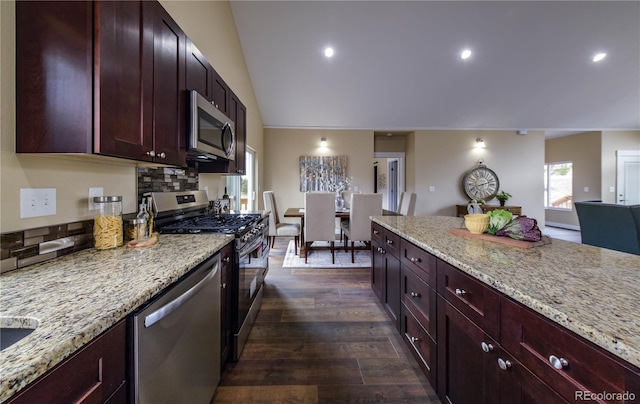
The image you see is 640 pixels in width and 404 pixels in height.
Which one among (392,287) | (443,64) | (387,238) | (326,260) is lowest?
(326,260)

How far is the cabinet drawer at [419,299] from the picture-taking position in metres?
1.31

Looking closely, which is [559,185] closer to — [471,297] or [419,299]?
[419,299]

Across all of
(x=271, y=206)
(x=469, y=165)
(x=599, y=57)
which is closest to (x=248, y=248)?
(x=271, y=206)

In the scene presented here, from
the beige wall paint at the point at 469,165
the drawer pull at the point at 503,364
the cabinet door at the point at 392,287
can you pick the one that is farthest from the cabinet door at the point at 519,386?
the beige wall paint at the point at 469,165

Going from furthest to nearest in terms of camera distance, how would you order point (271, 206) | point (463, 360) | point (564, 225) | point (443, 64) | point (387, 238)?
point (564, 225), point (271, 206), point (443, 64), point (387, 238), point (463, 360)

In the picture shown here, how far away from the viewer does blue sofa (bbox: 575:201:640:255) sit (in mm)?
2480

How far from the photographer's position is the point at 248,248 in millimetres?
1780

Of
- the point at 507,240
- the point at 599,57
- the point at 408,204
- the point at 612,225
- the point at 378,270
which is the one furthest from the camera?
the point at 408,204

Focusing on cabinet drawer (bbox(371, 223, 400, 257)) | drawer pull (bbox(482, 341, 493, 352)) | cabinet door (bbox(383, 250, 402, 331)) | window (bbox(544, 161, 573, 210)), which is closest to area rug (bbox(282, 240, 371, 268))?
cabinet drawer (bbox(371, 223, 400, 257))

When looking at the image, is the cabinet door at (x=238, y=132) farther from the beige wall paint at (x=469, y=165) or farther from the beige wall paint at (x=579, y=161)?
the beige wall paint at (x=579, y=161)

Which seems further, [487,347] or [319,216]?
[319,216]

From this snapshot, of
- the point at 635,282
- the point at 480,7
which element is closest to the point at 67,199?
the point at 635,282

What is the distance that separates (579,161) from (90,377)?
9.36m

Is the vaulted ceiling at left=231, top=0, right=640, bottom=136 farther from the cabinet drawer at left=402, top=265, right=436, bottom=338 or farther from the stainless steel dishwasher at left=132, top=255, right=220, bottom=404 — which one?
the stainless steel dishwasher at left=132, top=255, right=220, bottom=404
